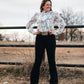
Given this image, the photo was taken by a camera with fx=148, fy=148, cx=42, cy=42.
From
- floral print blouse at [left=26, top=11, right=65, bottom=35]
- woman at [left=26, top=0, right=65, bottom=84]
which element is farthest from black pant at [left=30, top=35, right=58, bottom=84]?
floral print blouse at [left=26, top=11, right=65, bottom=35]

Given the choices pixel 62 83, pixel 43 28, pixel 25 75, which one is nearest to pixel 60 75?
pixel 62 83

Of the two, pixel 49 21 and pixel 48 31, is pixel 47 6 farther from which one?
pixel 48 31

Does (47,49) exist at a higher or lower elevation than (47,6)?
lower

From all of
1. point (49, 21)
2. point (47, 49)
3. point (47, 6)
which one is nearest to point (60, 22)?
point (49, 21)

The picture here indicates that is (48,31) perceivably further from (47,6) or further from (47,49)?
(47,6)

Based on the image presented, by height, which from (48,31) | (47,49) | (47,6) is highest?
(47,6)

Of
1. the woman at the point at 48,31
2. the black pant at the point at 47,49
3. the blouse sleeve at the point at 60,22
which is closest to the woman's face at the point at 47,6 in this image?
the woman at the point at 48,31

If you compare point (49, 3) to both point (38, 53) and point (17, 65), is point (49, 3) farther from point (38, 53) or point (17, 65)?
point (17, 65)

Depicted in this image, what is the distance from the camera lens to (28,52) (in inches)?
139

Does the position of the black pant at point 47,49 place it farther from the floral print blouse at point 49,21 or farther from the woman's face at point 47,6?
the woman's face at point 47,6

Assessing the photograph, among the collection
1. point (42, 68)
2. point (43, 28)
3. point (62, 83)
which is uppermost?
point (43, 28)

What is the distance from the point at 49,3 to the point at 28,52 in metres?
1.43

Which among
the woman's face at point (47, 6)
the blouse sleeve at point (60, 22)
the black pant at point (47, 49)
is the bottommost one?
the black pant at point (47, 49)

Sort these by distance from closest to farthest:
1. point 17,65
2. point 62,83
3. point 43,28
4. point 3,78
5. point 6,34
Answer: point 43,28, point 62,83, point 3,78, point 17,65, point 6,34
